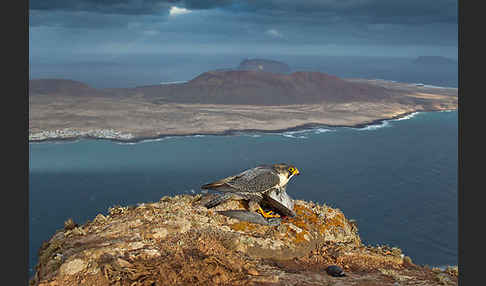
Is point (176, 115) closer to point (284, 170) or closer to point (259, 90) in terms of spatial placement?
point (259, 90)

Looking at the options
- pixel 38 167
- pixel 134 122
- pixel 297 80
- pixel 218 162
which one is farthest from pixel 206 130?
pixel 297 80

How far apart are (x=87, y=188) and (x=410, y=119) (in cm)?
10432

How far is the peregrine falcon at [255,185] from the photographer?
36.7 feet

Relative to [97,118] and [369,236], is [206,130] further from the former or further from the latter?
[369,236]

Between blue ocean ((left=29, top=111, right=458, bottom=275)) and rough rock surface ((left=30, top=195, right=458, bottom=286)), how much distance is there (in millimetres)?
34717

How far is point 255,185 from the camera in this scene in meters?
11.2

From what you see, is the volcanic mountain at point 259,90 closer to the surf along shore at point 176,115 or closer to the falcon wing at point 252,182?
the surf along shore at point 176,115

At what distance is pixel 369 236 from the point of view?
4541 centimetres

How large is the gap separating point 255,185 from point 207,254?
3.64 metres

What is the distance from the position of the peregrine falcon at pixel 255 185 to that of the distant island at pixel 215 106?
85.3 metres

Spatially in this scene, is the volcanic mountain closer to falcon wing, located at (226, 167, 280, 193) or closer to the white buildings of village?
the white buildings of village

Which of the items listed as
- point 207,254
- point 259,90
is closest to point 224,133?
point 259,90

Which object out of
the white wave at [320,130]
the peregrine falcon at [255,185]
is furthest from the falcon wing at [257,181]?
the white wave at [320,130]

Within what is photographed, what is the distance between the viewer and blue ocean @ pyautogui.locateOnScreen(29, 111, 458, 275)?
48.2m
